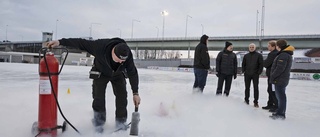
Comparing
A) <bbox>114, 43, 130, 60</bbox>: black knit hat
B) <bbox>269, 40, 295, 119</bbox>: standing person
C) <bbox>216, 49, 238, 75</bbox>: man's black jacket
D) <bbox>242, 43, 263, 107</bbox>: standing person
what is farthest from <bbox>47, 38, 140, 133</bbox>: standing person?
<bbox>242, 43, 263, 107</bbox>: standing person

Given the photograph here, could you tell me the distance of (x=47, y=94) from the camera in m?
2.65

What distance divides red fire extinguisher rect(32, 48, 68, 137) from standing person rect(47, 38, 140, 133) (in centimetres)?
19

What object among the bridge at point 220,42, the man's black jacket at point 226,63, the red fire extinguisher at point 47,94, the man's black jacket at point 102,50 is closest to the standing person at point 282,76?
the man's black jacket at point 226,63

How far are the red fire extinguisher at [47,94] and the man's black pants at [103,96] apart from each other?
1.54ft

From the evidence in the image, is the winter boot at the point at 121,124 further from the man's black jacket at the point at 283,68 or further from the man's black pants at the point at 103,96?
the man's black jacket at the point at 283,68

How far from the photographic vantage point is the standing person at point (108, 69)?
8.72 feet

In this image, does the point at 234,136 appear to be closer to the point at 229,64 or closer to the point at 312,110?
the point at 229,64

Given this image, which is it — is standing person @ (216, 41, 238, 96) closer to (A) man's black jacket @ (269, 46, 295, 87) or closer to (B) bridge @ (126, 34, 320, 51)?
(A) man's black jacket @ (269, 46, 295, 87)

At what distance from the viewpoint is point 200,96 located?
19.7 ft

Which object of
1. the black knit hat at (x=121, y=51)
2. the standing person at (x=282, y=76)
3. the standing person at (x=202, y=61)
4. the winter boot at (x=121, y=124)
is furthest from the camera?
the standing person at (x=202, y=61)

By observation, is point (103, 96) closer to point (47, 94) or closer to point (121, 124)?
point (121, 124)

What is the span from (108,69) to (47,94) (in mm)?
696

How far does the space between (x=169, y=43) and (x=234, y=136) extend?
50.7 metres

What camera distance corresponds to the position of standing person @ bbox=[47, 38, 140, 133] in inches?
105
